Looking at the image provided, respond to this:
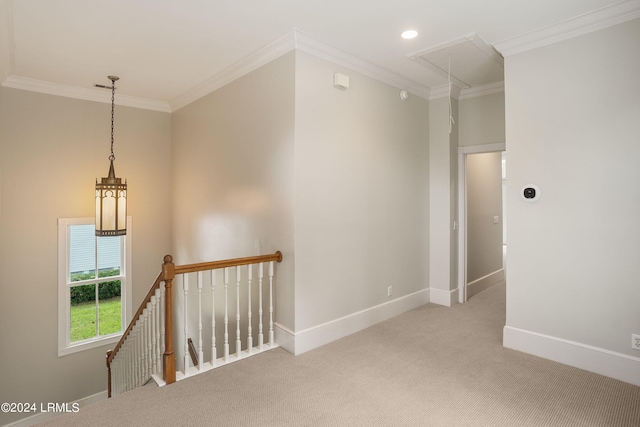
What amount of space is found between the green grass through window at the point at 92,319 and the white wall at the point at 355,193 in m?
3.25

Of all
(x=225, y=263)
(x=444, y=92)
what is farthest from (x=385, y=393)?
(x=444, y=92)

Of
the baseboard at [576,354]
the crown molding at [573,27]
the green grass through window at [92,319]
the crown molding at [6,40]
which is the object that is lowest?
the green grass through window at [92,319]

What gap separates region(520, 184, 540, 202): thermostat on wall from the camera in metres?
3.13

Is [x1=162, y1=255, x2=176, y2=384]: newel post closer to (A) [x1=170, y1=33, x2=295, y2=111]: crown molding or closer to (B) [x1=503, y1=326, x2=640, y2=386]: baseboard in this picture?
(A) [x1=170, y1=33, x2=295, y2=111]: crown molding

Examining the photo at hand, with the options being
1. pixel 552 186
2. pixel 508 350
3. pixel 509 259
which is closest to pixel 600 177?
pixel 552 186

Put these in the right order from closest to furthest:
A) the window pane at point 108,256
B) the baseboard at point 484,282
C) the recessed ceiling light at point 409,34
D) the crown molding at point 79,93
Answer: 1. the recessed ceiling light at point 409,34
2. the crown molding at point 79,93
3. the window pane at point 108,256
4. the baseboard at point 484,282

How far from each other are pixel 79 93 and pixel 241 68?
2373mm

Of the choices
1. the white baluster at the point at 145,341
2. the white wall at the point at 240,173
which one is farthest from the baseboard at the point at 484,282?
the white baluster at the point at 145,341

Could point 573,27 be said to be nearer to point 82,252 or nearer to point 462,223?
point 462,223

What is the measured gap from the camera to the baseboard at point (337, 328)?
3251 mm

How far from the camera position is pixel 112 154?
481 cm

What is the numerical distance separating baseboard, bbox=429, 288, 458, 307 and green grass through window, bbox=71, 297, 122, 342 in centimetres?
428

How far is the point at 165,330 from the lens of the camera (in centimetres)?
273

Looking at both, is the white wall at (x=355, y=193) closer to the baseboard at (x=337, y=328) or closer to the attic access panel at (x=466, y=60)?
the baseboard at (x=337, y=328)
